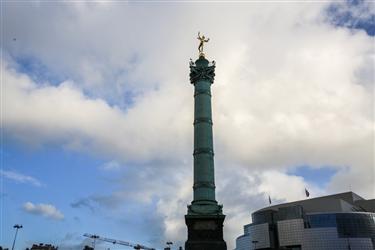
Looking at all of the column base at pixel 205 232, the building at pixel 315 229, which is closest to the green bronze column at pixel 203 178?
the column base at pixel 205 232

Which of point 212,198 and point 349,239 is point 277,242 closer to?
point 349,239

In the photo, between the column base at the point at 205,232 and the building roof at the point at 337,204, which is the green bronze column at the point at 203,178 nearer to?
the column base at the point at 205,232

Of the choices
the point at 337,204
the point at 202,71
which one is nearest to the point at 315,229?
the point at 337,204

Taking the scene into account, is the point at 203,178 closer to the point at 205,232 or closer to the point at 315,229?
the point at 205,232

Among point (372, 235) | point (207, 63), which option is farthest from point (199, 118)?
point (372, 235)

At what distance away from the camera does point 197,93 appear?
145 ft

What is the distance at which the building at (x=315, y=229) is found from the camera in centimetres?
11544

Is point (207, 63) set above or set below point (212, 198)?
above

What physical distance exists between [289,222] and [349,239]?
1745 cm

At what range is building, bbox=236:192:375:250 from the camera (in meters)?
115

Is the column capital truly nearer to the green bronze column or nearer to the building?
the green bronze column

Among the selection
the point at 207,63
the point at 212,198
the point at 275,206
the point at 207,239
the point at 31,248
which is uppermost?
the point at 275,206

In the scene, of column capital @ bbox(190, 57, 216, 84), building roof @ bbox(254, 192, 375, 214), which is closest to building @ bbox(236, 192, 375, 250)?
building roof @ bbox(254, 192, 375, 214)

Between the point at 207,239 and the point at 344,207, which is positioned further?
the point at 344,207
